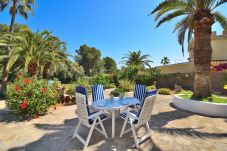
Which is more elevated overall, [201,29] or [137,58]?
[137,58]

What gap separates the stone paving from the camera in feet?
13.6

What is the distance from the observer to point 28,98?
6645 mm

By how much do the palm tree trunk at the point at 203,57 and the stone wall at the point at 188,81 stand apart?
8.00 meters

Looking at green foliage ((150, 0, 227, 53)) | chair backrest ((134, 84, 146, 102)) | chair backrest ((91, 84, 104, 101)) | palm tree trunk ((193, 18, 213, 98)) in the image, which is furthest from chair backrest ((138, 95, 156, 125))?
green foliage ((150, 0, 227, 53))

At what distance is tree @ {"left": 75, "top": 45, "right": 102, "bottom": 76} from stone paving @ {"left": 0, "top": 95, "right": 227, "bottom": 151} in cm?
3772

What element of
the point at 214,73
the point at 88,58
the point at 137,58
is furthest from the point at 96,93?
the point at 88,58

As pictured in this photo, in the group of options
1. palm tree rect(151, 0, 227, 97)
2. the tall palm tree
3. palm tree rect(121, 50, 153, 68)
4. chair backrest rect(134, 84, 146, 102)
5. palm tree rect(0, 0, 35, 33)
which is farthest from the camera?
palm tree rect(121, 50, 153, 68)

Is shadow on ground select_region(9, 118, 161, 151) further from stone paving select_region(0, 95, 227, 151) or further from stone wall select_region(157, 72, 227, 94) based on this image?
stone wall select_region(157, 72, 227, 94)

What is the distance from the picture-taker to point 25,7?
1561 centimetres

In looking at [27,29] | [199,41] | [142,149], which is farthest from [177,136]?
[27,29]

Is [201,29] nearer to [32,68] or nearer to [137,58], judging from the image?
[32,68]

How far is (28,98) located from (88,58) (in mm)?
37524

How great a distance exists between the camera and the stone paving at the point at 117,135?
4145 mm

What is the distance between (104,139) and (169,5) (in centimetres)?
716
